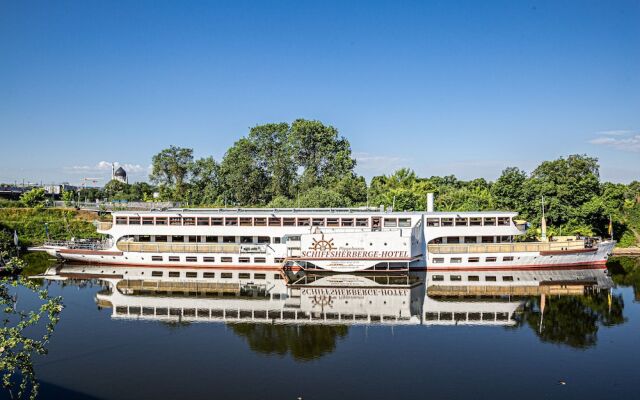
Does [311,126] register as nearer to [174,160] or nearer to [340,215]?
[174,160]

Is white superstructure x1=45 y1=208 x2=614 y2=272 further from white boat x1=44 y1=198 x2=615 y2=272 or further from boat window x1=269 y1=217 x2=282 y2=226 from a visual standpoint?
white boat x1=44 y1=198 x2=615 y2=272

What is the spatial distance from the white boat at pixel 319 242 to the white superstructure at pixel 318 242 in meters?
0.10

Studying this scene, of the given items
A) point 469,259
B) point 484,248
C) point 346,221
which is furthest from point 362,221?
point 484,248

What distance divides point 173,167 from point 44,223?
Answer: 26415 mm

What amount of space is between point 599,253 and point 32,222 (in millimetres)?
78489

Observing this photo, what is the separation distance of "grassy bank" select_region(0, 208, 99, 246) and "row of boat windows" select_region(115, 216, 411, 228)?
2510cm

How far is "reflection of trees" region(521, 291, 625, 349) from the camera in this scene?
31266mm

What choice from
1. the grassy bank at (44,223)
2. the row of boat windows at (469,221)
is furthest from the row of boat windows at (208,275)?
the grassy bank at (44,223)

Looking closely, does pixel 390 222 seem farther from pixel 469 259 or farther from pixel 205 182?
pixel 205 182

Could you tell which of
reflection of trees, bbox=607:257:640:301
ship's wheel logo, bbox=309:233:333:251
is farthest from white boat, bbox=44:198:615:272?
reflection of trees, bbox=607:257:640:301

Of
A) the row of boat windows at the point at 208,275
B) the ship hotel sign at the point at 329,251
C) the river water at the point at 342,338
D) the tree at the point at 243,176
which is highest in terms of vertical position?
the tree at the point at 243,176

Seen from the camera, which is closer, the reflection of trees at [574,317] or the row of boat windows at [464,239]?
the reflection of trees at [574,317]

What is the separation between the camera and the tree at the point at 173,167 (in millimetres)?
96312

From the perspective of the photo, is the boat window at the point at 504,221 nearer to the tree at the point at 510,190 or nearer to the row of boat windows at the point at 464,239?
the row of boat windows at the point at 464,239
